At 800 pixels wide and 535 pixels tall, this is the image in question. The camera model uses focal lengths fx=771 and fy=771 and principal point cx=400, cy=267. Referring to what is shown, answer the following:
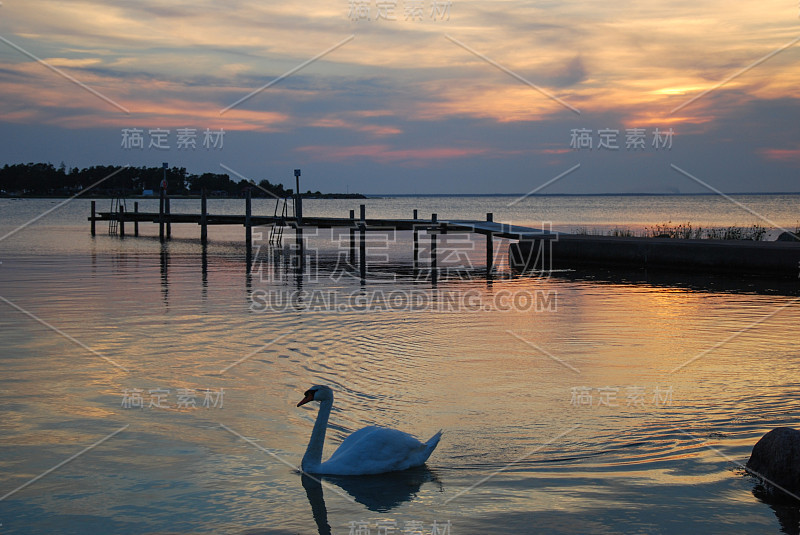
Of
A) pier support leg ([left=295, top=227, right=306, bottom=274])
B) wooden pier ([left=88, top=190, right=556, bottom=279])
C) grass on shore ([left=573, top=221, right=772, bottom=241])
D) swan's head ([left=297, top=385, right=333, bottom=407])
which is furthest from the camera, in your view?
grass on shore ([left=573, top=221, right=772, bottom=241])

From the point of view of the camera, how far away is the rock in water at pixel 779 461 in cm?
666

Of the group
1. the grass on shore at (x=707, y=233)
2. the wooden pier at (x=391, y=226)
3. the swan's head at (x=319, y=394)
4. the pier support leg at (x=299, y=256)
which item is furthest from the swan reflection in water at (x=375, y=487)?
the grass on shore at (x=707, y=233)

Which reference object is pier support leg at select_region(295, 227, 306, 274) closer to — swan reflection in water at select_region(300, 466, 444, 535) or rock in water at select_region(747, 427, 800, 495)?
swan reflection in water at select_region(300, 466, 444, 535)

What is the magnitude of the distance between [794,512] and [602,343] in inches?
284

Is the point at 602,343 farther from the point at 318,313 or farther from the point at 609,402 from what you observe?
the point at 318,313

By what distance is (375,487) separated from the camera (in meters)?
6.98

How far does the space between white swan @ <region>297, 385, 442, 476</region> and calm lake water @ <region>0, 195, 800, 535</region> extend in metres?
0.13

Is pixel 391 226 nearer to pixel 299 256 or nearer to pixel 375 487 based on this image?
pixel 299 256

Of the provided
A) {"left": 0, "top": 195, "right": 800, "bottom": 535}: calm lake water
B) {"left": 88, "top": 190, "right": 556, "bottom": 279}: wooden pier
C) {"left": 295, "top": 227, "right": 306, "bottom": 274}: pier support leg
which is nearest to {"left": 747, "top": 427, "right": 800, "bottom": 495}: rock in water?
{"left": 0, "top": 195, "right": 800, "bottom": 535}: calm lake water

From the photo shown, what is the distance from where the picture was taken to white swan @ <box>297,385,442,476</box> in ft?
23.5

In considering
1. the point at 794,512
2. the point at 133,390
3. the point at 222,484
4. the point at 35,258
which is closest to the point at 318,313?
the point at 133,390

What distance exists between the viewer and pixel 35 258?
3103 centimetres

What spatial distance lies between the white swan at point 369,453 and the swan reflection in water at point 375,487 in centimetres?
6

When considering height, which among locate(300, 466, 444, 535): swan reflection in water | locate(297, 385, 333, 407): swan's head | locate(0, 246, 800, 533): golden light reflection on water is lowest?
locate(300, 466, 444, 535): swan reflection in water
